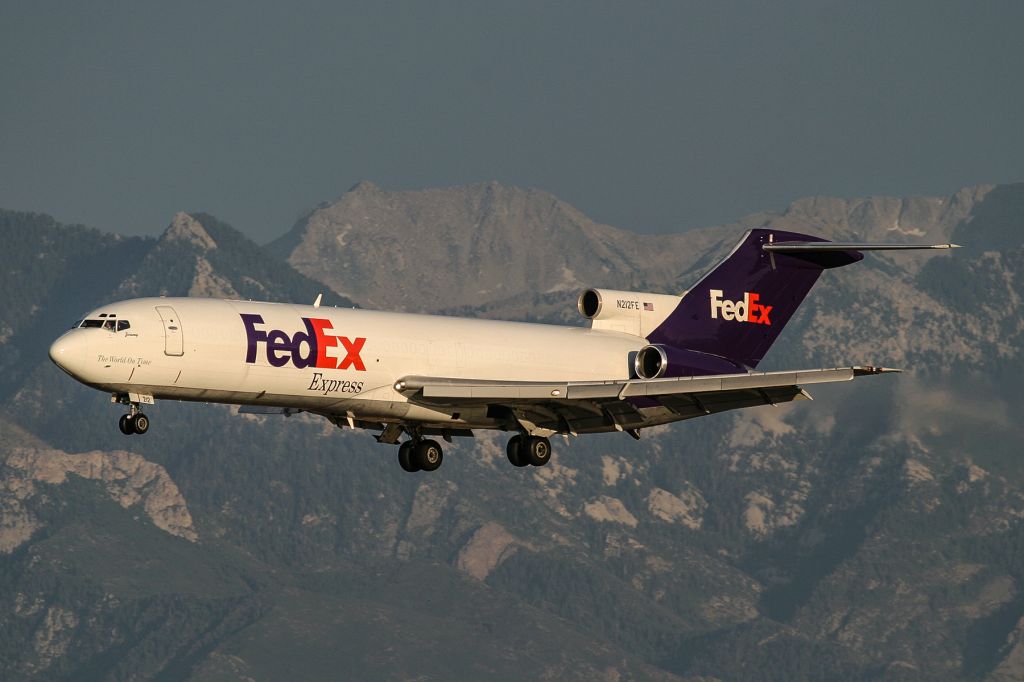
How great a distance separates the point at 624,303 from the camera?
62062mm

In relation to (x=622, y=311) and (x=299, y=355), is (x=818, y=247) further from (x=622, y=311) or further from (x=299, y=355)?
(x=299, y=355)

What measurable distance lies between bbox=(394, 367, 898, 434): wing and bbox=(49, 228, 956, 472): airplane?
53 millimetres

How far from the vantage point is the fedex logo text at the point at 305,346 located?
52.2 metres

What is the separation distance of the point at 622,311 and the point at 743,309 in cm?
425

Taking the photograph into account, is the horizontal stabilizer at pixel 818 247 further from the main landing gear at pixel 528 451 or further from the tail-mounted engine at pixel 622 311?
the main landing gear at pixel 528 451

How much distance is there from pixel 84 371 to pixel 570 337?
16262 mm

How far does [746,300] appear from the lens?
6353cm

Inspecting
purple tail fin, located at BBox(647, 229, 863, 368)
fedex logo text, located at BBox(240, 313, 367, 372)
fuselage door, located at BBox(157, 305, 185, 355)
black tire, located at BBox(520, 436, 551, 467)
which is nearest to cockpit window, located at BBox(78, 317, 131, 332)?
fuselage door, located at BBox(157, 305, 185, 355)

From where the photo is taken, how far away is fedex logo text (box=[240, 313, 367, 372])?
52156mm

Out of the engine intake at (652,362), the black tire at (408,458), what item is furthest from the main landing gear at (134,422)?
the engine intake at (652,362)

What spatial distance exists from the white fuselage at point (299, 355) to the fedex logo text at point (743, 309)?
630 centimetres

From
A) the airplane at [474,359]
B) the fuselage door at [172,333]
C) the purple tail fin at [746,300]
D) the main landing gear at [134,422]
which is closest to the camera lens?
the main landing gear at [134,422]

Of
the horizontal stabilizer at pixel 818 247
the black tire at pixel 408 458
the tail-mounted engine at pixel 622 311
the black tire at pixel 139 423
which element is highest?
the horizontal stabilizer at pixel 818 247

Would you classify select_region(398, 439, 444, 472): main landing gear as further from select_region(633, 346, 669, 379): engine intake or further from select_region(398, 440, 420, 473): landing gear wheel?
select_region(633, 346, 669, 379): engine intake
